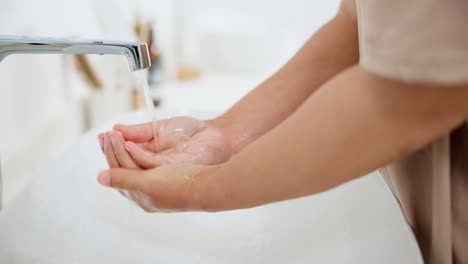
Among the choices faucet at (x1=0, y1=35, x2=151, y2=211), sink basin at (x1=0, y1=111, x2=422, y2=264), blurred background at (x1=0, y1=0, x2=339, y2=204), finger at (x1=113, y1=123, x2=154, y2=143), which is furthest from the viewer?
blurred background at (x1=0, y1=0, x2=339, y2=204)

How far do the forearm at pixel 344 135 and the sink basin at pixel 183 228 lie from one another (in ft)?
0.61

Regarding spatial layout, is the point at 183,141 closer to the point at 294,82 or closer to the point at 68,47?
the point at 294,82

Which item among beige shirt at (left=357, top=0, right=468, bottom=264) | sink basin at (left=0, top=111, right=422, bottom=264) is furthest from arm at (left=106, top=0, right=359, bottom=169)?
beige shirt at (left=357, top=0, right=468, bottom=264)

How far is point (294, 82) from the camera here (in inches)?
27.1

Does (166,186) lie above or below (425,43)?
below

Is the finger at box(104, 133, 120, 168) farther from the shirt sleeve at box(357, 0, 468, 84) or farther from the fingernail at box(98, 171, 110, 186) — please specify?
the shirt sleeve at box(357, 0, 468, 84)

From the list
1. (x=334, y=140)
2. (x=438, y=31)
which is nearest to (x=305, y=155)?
(x=334, y=140)

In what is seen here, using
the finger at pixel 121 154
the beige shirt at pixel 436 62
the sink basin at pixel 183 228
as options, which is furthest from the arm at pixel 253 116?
the beige shirt at pixel 436 62

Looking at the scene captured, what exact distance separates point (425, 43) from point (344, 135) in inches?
3.7

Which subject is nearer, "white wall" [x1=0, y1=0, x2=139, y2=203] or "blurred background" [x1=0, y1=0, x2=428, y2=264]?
"blurred background" [x1=0, y1=0, x2=428, y2=264]

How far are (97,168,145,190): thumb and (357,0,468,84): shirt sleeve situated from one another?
29cm

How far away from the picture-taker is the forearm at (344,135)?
1.17 feet

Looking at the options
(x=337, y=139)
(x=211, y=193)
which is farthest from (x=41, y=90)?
(x=337, y=139)

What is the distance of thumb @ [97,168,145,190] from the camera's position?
0.53 m
